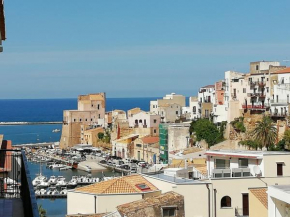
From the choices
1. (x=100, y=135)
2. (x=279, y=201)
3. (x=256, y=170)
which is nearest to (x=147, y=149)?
(x=100, y=135)

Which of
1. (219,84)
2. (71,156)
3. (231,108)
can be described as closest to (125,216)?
(231,108)

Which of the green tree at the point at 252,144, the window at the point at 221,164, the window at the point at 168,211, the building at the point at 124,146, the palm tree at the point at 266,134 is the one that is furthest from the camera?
the building at the point at 124,146

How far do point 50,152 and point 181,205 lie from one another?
5871 centimetres

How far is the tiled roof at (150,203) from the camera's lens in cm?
1540

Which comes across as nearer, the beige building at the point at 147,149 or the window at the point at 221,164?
the window at the point at 221,164

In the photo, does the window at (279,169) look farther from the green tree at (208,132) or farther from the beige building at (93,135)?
the beige building at (93,135)

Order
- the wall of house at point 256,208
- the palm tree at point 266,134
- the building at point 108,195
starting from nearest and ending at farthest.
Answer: the wall of house at point 256,208 < the building at point 108,195 < the palm tree at point 266,134

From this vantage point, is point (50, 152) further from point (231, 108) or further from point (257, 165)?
point (257, 165)

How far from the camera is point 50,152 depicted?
73562mm

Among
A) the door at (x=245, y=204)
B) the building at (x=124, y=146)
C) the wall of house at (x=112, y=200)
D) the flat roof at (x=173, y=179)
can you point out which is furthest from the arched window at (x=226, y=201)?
the building at (x=124, y=146)

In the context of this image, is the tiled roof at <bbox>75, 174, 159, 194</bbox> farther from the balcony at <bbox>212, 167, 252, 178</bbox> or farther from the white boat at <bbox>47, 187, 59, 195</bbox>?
the white boat at <bbox>47, 187, 59, 195</bbox>

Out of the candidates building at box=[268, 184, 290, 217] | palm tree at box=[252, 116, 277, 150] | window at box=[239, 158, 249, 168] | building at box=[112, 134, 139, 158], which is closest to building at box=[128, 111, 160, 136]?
building at box=[112, 134, 139, 158]

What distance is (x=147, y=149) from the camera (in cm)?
5897

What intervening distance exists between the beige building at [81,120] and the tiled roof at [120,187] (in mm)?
60076
